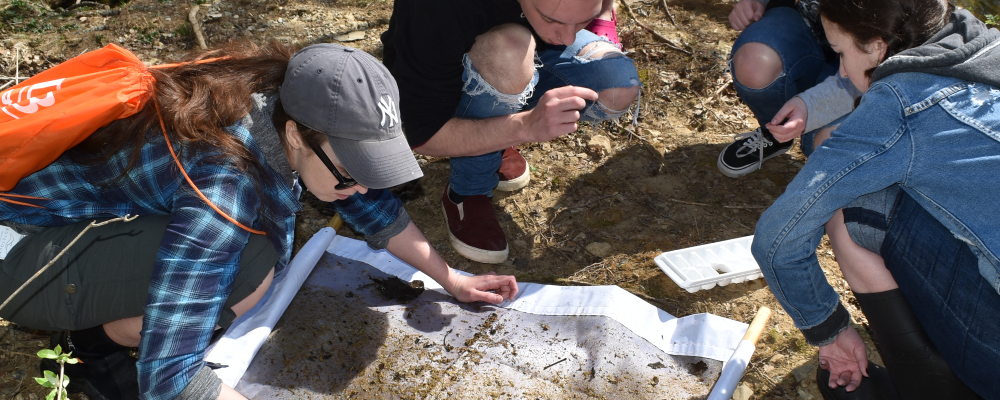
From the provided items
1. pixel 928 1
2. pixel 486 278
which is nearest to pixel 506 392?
pixel 486 278

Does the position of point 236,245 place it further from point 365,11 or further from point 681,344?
point 365,11

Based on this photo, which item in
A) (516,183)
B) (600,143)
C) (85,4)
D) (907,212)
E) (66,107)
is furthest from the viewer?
(85,4)

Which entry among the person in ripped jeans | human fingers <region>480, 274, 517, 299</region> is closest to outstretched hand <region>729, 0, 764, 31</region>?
the person in ripped jeans

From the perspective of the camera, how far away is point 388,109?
139 cm

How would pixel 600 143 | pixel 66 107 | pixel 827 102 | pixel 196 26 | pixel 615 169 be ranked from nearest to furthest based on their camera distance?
pixel 66 107
pixel 827 102
pixel 615 169
pixel 600 143
pixel 196 26

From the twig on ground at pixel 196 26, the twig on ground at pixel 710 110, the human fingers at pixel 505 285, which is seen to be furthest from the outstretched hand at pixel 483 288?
the twig on ground at pixel 196 26

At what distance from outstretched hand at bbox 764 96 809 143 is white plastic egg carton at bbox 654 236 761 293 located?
43cm

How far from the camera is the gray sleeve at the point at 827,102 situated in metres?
2.06

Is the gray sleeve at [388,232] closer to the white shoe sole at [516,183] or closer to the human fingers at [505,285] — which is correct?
the human fingers at [505,285]

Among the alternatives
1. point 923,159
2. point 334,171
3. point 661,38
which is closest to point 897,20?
point 923,159

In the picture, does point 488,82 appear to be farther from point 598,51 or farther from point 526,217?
point 526,217

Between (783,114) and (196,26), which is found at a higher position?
(783,114)

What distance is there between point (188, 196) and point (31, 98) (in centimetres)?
36

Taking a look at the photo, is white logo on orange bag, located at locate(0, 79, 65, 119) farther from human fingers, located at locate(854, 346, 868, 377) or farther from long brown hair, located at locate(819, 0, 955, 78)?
human fingers, located at locate(854, 346, 868, 377)
